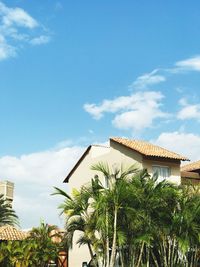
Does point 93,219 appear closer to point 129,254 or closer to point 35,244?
point 129,254

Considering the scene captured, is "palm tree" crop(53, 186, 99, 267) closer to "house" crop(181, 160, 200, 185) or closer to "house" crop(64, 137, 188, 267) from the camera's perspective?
"house" crop(64, 137, 188, 267)

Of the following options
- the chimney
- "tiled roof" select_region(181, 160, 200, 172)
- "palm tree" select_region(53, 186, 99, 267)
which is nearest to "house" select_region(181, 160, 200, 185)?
"tiled roof" select_region(181, 160, 200, 172)

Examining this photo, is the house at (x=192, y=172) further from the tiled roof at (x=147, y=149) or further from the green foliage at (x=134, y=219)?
the green foliage at (x=134, y=219)

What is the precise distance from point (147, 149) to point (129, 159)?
4.81ft

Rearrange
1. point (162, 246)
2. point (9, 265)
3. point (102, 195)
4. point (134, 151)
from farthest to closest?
point (134, 151) → point (9, 265) → point (162, 246) → point (102, 195)

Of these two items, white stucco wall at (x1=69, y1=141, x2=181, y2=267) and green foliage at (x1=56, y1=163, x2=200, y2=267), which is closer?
green foliage at (x1=56, y1=163, x2=200, y2=267)

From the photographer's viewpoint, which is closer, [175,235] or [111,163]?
[175,235]

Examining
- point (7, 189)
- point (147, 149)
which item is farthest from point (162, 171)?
point (7, 189)

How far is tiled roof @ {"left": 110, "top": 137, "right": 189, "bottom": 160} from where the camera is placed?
37.1 meters

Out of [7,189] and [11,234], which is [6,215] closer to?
[11,234]

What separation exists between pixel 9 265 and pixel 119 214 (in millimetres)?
12158

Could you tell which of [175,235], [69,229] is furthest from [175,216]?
[69,229]

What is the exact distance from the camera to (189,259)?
94.1 feet

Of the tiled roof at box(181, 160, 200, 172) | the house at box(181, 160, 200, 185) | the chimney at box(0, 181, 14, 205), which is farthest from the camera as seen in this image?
the chimney at box(0, 181, 14, 205)
